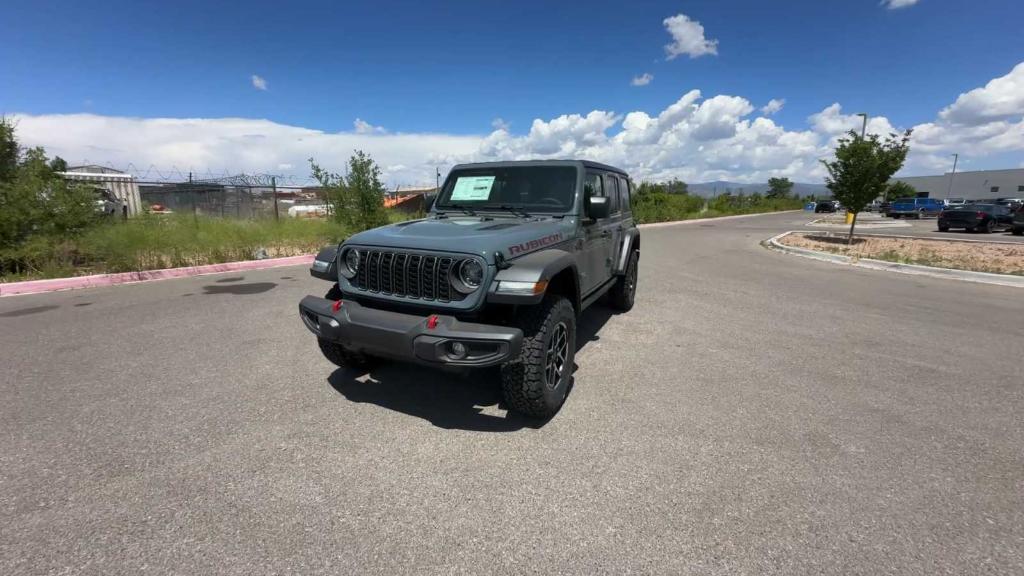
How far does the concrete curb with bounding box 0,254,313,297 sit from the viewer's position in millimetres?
7129

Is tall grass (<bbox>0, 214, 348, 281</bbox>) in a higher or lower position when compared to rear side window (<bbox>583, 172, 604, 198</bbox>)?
lower

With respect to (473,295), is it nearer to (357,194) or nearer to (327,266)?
(327,266)

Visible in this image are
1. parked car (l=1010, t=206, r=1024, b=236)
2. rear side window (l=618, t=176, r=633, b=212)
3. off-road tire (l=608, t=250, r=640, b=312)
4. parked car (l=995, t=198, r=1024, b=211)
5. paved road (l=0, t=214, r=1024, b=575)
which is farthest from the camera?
parked car (l=995, t=198, r=1024, b=211)

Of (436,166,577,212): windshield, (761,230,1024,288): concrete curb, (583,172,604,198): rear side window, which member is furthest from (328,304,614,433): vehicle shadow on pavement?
(761,230,1024,288): concrete curb

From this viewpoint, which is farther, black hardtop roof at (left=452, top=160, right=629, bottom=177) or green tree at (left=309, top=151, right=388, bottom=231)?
green tree at (left=309, top=151, right=388, bottom=231)

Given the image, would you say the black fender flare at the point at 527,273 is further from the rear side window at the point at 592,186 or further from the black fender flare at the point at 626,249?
the black fender flare at the point at 626,249

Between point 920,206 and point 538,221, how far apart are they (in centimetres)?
4586

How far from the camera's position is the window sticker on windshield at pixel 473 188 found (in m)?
4.35

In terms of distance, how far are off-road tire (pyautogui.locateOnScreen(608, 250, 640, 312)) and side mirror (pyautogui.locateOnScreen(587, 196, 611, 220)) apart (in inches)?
78.2

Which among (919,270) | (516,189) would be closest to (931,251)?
(919,270)

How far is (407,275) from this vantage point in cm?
300

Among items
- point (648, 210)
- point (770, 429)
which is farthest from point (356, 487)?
point (648, 210)

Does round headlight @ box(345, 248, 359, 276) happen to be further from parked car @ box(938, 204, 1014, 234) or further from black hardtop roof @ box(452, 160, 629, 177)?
parked car @ box(938, 204, 1014, 234)

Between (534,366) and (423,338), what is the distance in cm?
72
